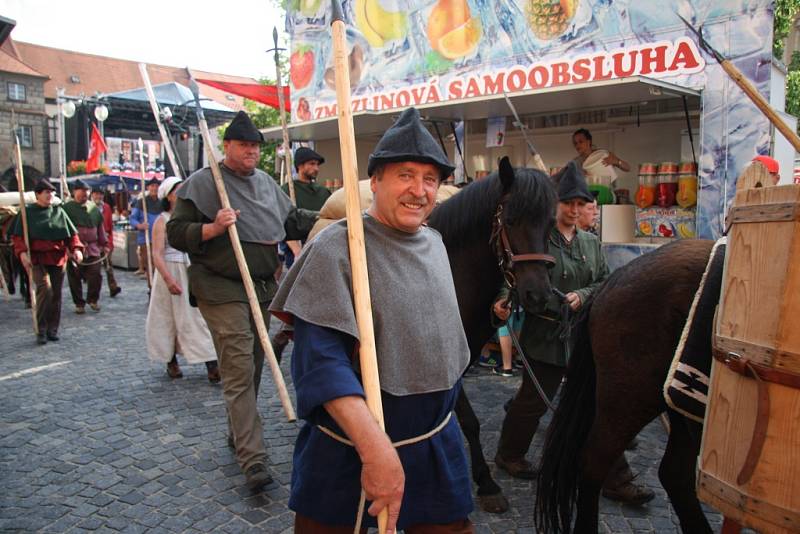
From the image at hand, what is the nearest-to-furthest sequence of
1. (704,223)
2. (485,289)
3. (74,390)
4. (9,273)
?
(485,289), (74,390), (704,223), (9,273)

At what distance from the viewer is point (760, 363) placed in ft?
5.19

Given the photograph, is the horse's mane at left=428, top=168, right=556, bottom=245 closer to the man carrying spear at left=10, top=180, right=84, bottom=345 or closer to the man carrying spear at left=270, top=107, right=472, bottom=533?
the man carrying spear at left=270, top=107, right=472, bottom=533

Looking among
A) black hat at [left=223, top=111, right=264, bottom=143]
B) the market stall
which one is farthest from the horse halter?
the market stall

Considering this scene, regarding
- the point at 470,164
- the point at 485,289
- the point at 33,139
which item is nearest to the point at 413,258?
the point at 485,289

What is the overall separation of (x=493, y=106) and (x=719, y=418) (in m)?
6.24

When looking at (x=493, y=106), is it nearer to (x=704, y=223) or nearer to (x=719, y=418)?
(x=704, y=223)

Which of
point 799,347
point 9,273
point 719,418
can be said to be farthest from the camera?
point 9,273

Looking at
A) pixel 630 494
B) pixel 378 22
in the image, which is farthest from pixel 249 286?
pixel 378 22

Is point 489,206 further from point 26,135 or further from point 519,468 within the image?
point 26,135

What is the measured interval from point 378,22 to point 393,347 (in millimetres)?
10869

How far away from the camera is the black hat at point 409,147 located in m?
1.69

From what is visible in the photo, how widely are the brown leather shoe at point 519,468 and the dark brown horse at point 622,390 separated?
2.10 feet

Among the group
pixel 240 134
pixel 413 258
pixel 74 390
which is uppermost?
pixel 240 134

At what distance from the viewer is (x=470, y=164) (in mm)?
10359
